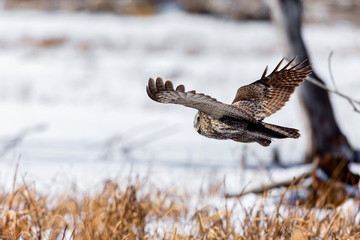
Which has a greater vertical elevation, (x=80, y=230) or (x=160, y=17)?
(x=160, y=17)

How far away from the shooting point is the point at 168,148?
662 cm

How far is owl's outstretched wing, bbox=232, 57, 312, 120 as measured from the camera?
163 centimetres

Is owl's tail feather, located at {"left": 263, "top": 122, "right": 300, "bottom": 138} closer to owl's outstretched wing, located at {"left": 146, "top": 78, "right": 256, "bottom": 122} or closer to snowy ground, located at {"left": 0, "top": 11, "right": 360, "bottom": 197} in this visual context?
owl's outstretched wing, located at {"left": 146, "top": 78, "right": 256, "bottom": 122}

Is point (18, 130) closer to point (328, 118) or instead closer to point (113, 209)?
point (328, 118)

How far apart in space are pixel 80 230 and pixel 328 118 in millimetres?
3449

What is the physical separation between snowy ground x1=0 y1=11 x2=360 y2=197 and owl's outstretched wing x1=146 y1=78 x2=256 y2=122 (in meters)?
0.99

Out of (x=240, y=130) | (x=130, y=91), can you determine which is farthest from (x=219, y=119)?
(x=130, y=91)

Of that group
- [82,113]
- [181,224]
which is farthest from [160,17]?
[181,224]

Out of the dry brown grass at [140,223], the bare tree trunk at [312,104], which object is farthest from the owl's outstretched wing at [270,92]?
the bare tree trunk at [312,104]

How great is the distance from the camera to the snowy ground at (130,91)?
532 cm

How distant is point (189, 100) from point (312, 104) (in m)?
4.43

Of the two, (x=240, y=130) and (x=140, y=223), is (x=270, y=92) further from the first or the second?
(x=140, y=223)

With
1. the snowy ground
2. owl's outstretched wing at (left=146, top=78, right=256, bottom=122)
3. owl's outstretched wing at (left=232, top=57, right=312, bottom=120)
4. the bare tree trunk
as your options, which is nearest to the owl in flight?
owl's outstretched wing at (left=146, top=78, right=256, bottom=122)

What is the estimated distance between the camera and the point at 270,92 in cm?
169
